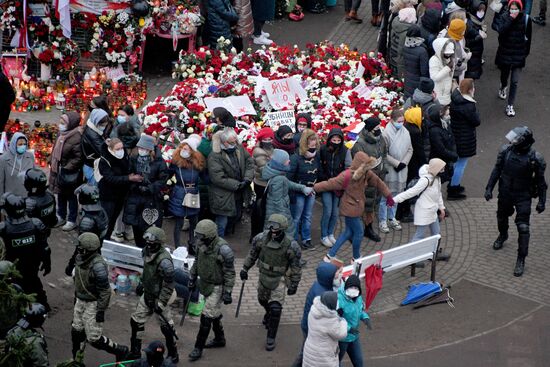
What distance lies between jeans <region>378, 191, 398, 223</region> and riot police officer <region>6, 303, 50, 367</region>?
619 centimetres

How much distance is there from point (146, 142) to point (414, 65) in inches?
210

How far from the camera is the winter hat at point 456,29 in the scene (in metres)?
18.2

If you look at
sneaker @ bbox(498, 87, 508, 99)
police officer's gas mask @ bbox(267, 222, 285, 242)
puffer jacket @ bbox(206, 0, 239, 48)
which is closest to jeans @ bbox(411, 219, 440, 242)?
police officer's gas mask @ bbox(267, 222, 285, 242)

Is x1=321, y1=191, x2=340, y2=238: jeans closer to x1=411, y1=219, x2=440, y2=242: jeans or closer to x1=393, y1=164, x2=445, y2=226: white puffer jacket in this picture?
x1=393, y1=164, x2=445, y2=226: white puffer jacket

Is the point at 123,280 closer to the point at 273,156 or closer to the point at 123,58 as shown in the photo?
the point at 273,156

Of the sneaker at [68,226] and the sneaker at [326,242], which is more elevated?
the sneaker at [326,242]

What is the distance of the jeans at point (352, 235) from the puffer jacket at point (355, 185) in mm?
129

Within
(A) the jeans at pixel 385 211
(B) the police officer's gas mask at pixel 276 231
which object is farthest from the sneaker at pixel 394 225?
(B) the police officer's gas mask at pixel 276 231

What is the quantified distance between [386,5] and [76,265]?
1097 cm

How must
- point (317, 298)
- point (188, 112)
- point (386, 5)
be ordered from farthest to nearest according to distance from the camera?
point (386, 5) → point (188, 112) → point (317, 298)

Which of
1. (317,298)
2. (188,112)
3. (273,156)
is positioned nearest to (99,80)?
(188,112)

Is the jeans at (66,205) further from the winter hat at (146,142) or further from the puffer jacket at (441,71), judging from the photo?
the puffer jacket at (441,71)

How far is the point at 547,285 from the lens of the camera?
1511cm

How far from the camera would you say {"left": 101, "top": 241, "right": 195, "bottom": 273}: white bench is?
14117mm
